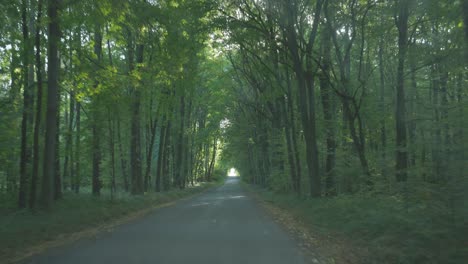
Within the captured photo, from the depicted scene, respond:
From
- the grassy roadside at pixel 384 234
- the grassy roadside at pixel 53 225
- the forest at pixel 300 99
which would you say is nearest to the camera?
the grassy roadside at pixel 384 234

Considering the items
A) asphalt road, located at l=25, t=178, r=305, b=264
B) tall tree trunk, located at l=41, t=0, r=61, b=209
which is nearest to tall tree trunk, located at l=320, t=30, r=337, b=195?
asphalt road, located at l=25, t=178, r=305, b=264

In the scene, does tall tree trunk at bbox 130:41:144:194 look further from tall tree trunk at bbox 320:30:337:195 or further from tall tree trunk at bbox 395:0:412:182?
tall tree trunk at bbox 395:0:412:182

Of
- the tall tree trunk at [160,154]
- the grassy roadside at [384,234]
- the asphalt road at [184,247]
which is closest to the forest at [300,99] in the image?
the grassy roadside at [384,234]

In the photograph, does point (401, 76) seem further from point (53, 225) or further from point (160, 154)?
point (160, 154)

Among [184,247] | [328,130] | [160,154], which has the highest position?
[328,130]

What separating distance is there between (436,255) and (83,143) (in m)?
15.5

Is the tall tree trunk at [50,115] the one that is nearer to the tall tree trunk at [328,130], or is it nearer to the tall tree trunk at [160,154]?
the tall tree trunk at [328,130]

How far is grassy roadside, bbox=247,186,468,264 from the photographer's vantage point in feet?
21.4

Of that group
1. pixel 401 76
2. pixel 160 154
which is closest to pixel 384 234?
pixel 401 76

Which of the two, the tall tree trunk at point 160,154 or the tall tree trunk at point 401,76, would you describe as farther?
the tall tree trunk at point 160,154

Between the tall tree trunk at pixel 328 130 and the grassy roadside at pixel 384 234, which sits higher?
the tall tree trunk at pixel 328 130

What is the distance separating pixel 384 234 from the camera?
8250mm

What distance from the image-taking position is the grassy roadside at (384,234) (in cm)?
653

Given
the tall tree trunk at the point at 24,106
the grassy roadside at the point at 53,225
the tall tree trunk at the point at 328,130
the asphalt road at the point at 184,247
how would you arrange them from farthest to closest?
the tall tree trunk at the point at 328,130
the tall tree trunk at the point at 24,106
the grassy roadside at the point at 53,225
the asphalt road at the point at 184,247
